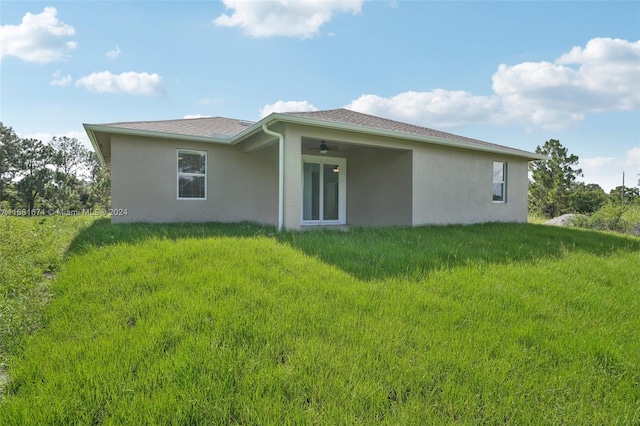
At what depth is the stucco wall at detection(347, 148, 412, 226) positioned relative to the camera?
9773 millimetres

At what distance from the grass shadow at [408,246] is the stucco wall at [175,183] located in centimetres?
217

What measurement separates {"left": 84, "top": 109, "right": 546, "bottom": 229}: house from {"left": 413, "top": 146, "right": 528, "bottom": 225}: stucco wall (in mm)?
33

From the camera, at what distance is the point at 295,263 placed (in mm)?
4965

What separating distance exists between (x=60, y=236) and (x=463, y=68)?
13113 millimetres

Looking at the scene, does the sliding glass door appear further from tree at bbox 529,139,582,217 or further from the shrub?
tree at bbox 529,139,582,217

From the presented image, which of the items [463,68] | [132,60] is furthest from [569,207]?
[132,60]

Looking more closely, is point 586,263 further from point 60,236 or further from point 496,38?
point 60,236

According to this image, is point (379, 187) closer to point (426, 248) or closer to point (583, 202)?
point (426, 248)

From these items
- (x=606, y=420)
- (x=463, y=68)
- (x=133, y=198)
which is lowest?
Answer: (x=606, y=420)

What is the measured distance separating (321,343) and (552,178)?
2964 centimetres

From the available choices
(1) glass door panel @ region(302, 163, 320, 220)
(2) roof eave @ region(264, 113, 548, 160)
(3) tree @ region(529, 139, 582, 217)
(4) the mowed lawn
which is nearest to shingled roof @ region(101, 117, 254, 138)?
(1) glass door panel @ region(302, 163, 320, 220)

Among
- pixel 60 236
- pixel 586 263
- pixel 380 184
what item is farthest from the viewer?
pixel 380 184

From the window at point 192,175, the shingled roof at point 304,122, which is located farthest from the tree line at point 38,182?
the window at point 192,175

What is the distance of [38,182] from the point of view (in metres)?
24.2
